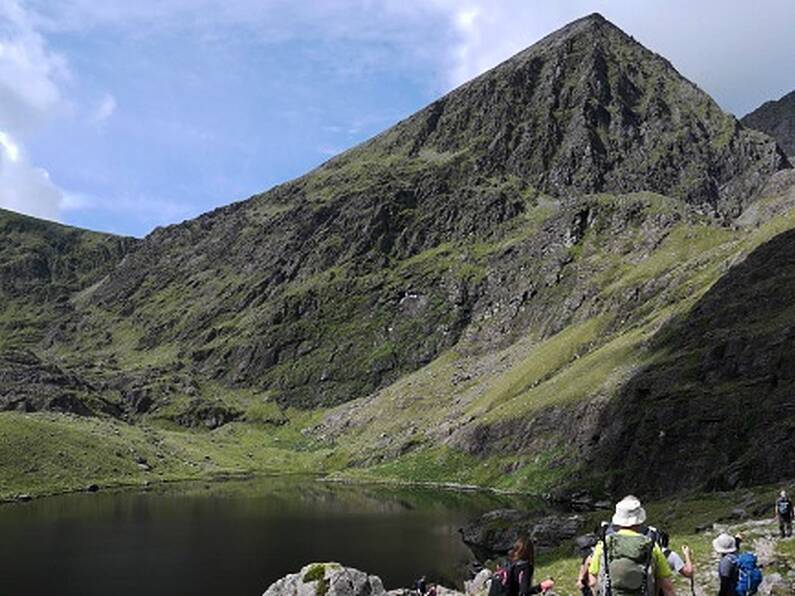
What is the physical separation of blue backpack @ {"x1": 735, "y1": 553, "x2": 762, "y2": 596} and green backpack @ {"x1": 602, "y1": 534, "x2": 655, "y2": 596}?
26.3 ft

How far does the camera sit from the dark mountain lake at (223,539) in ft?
259

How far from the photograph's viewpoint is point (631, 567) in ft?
35.5

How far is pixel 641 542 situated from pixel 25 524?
450 feet

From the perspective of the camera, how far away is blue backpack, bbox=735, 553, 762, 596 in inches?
686

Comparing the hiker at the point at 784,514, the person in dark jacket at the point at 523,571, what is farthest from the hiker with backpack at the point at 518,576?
the hiker at the point at 784,514

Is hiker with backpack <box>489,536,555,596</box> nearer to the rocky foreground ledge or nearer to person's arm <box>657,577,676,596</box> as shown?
person's arm <box>657,577,676,596</box>

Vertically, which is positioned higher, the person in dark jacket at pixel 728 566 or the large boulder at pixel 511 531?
the person in dark jacket at pixel 728 566

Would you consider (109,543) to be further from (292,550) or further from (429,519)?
(429,519)

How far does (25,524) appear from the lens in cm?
12550

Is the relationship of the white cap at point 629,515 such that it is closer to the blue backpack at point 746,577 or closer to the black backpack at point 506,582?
the black backpack at point 506,582

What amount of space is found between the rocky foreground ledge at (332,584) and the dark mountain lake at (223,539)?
23.3 m

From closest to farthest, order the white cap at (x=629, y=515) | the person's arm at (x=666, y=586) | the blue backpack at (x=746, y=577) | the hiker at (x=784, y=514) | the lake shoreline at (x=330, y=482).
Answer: the person's arm at (x=666, y=586) < the white cap at (x=629, y=515) < the blue backpack at (x=746, y=577) < the hiker at (x=784, y=514) < the lake shoreline at (x=330, y=482)

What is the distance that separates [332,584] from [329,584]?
201mm

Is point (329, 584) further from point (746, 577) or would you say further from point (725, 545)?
point (725, 545)
